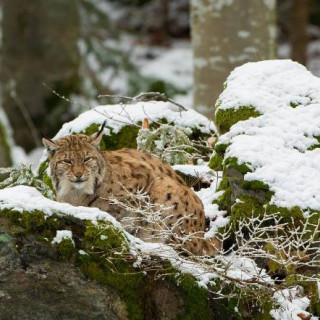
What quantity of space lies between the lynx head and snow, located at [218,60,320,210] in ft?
3.05

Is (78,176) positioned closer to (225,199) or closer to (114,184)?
(114,184)

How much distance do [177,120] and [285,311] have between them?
2.92 metres

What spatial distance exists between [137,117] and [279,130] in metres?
1.86

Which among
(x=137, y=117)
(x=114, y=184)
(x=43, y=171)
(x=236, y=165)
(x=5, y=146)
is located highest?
(x=236, y=165)

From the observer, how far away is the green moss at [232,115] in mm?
6973

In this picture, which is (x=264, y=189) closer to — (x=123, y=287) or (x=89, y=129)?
(x=123, y=287)

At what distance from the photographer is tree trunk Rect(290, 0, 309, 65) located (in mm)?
16719

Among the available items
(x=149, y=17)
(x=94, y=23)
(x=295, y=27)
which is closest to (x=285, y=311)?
(x=295, y=27)

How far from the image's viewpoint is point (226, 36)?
416 inches

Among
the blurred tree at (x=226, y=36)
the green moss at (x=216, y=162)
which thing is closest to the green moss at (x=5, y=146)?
the blurred tree at (x=226, y=36)

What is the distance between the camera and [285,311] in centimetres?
584

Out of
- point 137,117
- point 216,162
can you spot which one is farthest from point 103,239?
point 137,117

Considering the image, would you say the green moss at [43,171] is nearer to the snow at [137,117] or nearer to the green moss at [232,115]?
the snow at [137,117]

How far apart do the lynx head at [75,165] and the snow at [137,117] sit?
1.29 m
